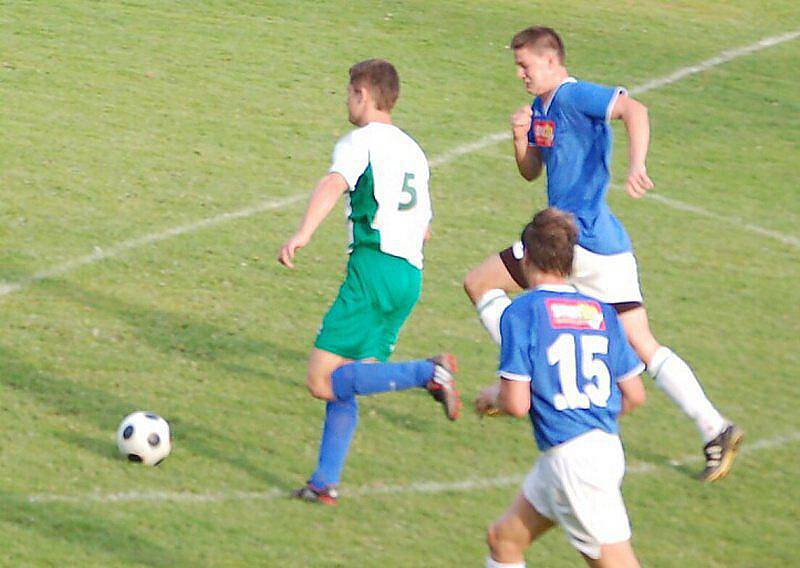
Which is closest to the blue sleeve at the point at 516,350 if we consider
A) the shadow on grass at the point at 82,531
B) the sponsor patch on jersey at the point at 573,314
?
the sponsor patch on jersey at the point at 573,314

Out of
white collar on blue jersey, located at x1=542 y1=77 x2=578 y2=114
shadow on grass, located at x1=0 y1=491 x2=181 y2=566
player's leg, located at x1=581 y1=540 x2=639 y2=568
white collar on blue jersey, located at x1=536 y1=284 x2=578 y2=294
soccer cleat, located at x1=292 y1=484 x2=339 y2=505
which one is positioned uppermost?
white collar on blue jersey, located at x1=542 y1=77 x2=578 y2=114

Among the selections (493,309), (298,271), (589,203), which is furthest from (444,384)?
(298,271)

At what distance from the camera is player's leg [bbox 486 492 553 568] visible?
5.80 meters

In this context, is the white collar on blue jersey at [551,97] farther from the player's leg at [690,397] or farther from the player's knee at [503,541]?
the player's knee at [503,541]

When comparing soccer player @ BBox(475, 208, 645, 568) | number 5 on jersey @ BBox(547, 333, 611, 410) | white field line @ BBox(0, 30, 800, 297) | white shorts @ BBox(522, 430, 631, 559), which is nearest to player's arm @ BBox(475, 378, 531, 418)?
soccer player @ BBox(475, 208, 645, 568)

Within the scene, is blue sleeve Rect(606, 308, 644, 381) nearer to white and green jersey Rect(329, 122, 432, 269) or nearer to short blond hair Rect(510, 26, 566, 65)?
white and green jersey Rect(329, 122, 432, 269)

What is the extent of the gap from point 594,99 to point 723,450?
182 cm

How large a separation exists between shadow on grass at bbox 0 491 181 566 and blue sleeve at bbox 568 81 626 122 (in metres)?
2.87

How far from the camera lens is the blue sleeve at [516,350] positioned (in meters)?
5.49

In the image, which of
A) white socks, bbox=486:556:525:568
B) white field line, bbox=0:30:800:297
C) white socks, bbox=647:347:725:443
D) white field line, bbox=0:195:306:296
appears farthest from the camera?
white field line, bbox=0:30:800:297

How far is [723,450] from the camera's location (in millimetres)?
7551

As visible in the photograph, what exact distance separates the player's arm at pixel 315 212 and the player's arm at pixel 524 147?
41.1 inches

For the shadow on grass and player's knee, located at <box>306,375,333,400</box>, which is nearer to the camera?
the shadow on grass

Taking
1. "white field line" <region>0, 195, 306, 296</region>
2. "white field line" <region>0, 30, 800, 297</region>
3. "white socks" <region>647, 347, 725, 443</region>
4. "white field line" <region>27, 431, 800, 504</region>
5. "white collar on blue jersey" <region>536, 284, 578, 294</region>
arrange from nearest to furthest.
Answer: "white collar on blue jersey" <region>536, 284, 578, 294</region>
"white field line" <region>27, 431, 800, 504</region>
"white socks" <region>647, 347, 725, 443</region>
"white field line" <region>0, 195, 306, 296</region>
"white field line" <region>0, 30, 800, 297</region>
